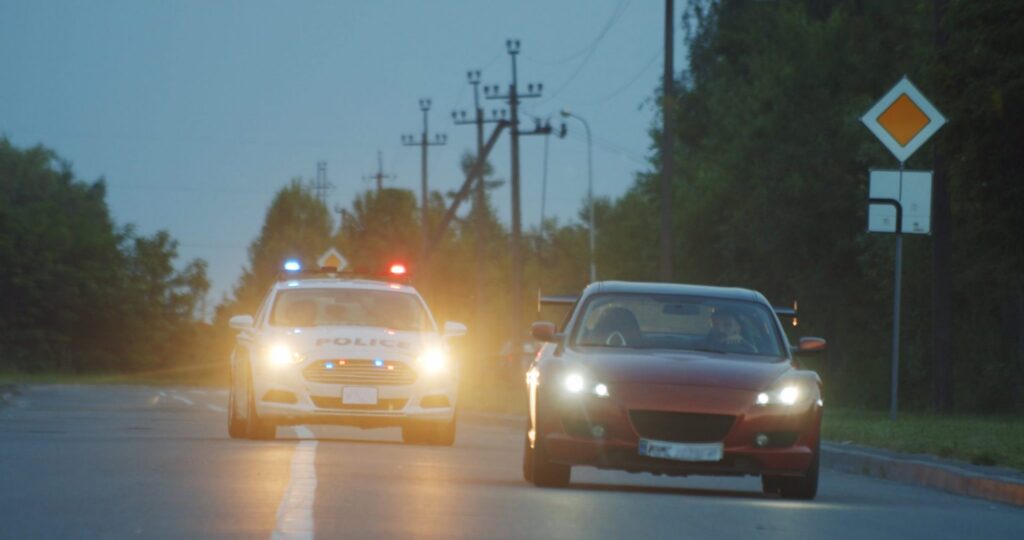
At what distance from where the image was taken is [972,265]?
139 feet

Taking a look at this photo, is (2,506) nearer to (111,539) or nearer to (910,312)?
(111,539)

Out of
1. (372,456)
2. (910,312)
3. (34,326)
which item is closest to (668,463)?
(372,456)

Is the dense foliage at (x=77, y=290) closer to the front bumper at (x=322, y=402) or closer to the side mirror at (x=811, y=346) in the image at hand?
the front bumper at (x=322, y=402)

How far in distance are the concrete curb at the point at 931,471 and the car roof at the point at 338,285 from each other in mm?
4826

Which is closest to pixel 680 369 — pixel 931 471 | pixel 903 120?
pixel 931 471

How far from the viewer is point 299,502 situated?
38.1 ft

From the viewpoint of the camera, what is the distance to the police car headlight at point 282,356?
1948 centimetres

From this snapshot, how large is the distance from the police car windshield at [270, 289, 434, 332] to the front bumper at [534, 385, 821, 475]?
6.91 metres

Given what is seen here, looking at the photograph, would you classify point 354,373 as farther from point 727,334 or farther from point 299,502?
point 299,502

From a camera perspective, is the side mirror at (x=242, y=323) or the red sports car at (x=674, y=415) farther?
the side mirror at (x=242, y=323)

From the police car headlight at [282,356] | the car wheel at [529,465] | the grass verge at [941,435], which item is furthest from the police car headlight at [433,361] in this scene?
the car wheel at [529,465]

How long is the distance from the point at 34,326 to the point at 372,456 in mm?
72400

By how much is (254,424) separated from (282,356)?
70 centimetres

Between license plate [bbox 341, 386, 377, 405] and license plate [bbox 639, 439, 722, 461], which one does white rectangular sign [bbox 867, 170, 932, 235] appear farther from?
license plate [bbox 639, 439, 722, 461]
